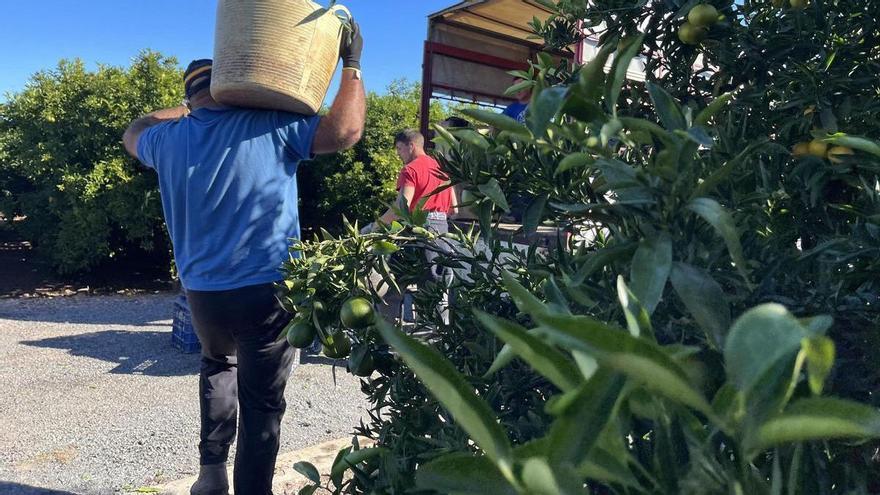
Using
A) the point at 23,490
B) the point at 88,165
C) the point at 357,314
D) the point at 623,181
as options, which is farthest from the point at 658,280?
the point at 88,165

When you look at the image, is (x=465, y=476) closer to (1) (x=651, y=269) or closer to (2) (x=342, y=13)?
(1) (x=651, y=269)

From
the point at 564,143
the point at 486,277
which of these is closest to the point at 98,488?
the point at 486,277

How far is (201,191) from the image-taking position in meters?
2.61

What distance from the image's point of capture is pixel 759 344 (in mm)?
453

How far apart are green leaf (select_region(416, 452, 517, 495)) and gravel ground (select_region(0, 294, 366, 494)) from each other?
317 cm

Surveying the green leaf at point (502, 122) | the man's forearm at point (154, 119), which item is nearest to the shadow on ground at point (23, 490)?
the man's forearm at point (154, 119)

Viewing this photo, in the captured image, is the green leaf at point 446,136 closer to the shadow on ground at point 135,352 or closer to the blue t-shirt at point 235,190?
the blue t-shirt at point 235,190

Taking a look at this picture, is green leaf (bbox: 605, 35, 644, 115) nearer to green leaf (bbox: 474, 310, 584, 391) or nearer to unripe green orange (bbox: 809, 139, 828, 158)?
green leaf (bbox: 474, 310, 584, 391)

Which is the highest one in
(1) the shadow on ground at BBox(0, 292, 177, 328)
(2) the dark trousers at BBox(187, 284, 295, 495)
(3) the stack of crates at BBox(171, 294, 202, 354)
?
(2) the dark trousers at BBox(187, 284, 295, 495)

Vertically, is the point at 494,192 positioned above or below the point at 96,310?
above

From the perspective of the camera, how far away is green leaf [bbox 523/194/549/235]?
1.01 meters

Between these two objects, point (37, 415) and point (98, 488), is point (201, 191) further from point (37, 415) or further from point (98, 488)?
point (37, 415)

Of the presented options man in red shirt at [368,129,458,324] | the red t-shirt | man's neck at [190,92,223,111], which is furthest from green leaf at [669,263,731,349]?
the red t-shirt

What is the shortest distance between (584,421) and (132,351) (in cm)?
610
